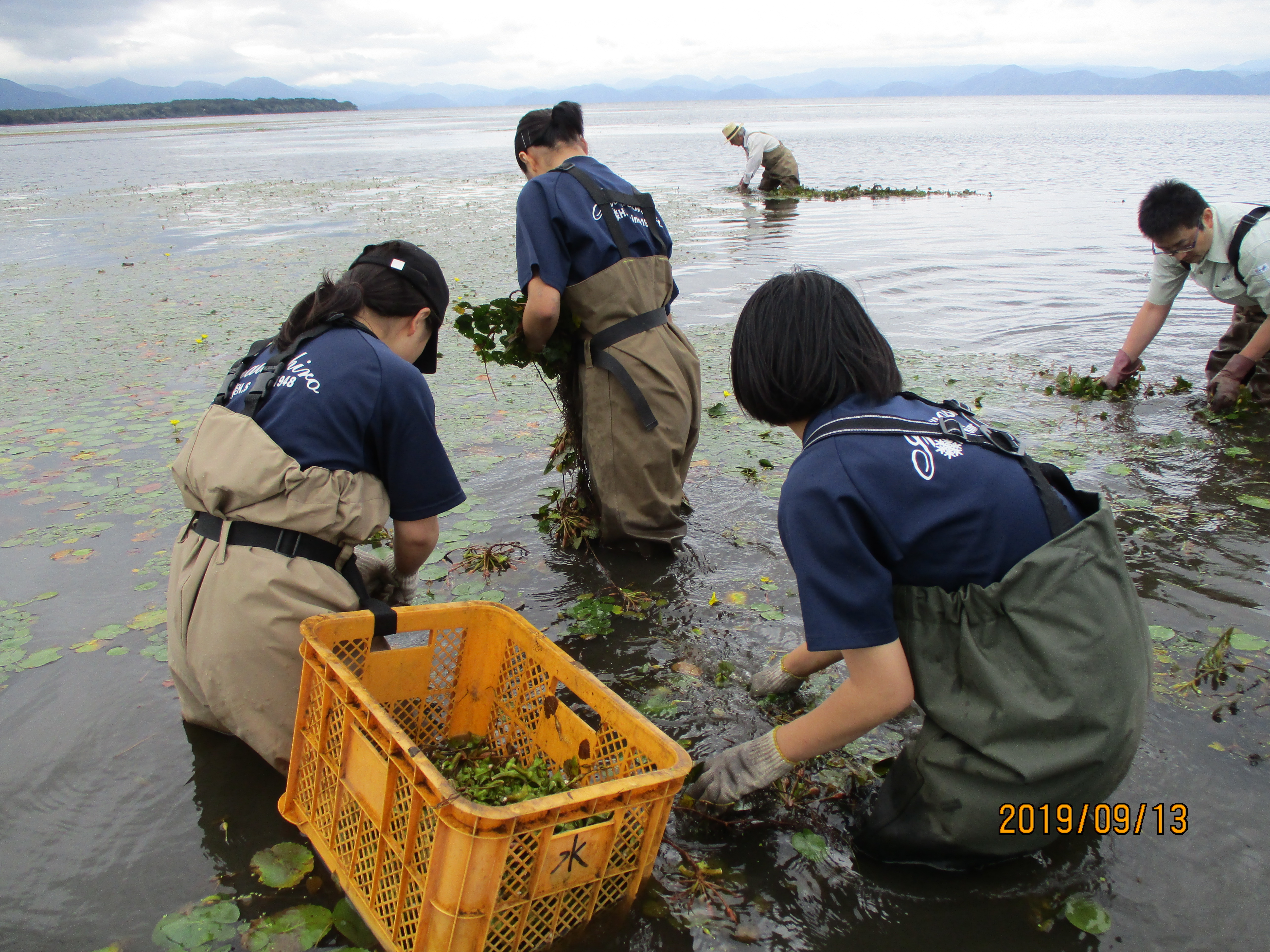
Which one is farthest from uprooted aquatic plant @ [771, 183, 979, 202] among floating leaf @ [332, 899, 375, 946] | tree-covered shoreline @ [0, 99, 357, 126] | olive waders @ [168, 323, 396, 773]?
tree-covered shoreline @ [0, 99, 357, 126]

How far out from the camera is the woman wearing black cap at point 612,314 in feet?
12.1

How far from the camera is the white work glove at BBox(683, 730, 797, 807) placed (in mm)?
2271

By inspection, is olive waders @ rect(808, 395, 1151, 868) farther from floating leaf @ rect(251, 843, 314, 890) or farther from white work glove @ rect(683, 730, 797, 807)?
floating leaf @ rect(251, 843, 314, 890)

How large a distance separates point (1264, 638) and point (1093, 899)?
171cm

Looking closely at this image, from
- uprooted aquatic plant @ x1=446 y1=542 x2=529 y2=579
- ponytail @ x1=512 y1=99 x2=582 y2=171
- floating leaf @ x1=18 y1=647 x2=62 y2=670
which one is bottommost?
floating leaf @ x1=18 y1=647 x2=62 y2=670

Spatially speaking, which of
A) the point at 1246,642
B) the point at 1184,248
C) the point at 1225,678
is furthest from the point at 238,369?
the point at 1184,248

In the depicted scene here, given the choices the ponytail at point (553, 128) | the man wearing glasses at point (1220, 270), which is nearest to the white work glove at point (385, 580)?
the ponytail at point (553, 128)

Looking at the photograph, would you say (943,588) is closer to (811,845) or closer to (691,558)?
(811,845)

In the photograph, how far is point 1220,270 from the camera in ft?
17.8

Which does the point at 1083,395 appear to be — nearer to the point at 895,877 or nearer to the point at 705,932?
the point at 895,877

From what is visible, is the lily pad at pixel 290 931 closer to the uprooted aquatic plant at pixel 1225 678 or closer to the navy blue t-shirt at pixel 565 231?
the navy blue t-shirt at pixel 565 231

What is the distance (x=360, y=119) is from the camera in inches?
4446

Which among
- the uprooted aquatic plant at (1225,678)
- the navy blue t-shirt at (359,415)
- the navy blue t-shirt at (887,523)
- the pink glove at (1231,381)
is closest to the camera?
the navy blue t-shirt at (887,523)

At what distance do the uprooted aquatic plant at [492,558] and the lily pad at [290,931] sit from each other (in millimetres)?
2029
